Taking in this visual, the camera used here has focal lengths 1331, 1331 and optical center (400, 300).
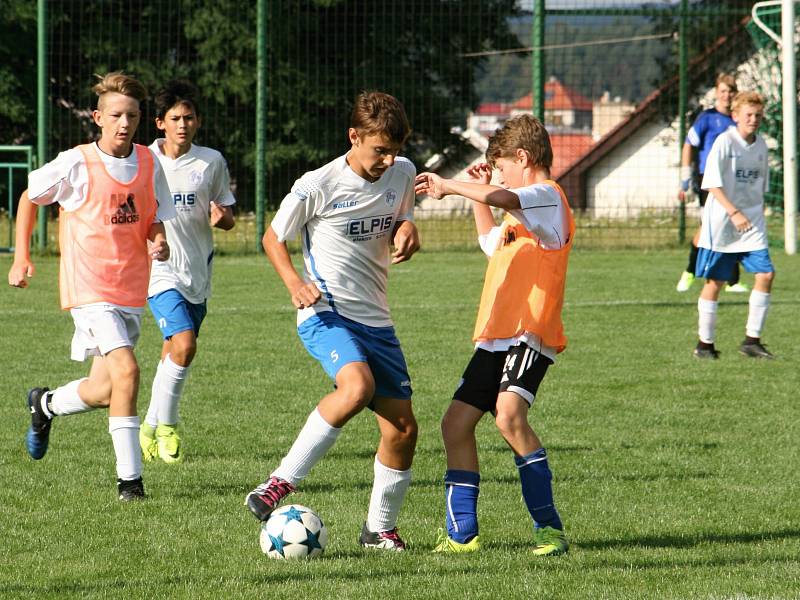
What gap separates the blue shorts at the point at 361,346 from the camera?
199 inches

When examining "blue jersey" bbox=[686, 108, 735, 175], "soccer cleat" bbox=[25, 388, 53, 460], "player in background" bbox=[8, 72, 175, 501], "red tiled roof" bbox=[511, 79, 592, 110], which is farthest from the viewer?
"red tiled roof" bbox=[511, 79, 592, 110]

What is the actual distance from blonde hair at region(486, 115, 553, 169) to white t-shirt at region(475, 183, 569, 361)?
0.15 m

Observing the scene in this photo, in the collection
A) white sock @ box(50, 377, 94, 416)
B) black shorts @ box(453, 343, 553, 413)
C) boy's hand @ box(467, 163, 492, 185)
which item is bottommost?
white sock @ box(50, 377, 94, 416)

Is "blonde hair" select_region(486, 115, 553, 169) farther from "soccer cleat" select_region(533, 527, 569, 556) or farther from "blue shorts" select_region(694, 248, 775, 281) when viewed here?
"blue shorts" select_region(694, 248, 775, 281)

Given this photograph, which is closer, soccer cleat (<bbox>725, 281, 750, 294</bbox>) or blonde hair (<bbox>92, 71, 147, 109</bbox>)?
blonde hair (<bbox>92, 71, 147, 109</bbox>)

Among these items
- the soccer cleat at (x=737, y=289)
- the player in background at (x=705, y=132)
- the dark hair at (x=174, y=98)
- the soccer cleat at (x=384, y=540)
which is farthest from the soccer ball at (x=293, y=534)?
the soccer cleat at (x=737, y=289)

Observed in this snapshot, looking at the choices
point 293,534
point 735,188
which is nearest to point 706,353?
point 735,188

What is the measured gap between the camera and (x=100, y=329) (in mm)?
5965

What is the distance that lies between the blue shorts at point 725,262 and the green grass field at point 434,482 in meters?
0.66

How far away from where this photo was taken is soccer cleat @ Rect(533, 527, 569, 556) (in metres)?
4.89

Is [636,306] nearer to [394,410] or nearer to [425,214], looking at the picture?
[425,214]

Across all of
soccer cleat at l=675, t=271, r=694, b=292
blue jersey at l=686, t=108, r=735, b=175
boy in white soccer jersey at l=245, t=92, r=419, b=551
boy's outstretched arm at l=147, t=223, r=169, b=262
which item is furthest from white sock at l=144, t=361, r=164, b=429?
soccer cleat at l=675, t=271, r=694, b=292

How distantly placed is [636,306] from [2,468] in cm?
848

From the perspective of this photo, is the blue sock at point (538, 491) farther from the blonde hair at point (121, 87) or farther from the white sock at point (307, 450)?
the blonde hair at point (121, 87)
